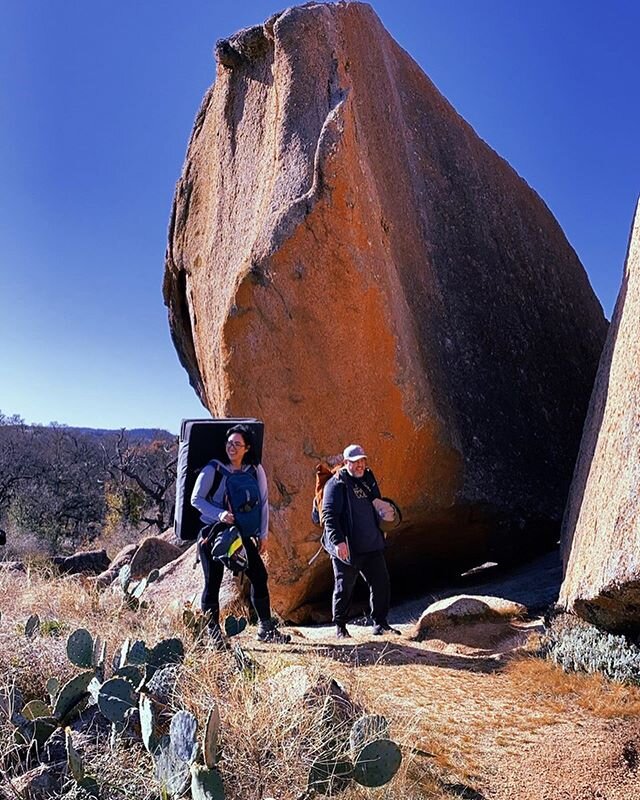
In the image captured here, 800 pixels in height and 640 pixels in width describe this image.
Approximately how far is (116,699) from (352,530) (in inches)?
116

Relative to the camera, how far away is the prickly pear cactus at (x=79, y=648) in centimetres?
366

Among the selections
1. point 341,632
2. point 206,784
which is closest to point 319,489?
point 341,632

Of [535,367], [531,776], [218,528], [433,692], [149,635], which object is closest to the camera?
[531,776]

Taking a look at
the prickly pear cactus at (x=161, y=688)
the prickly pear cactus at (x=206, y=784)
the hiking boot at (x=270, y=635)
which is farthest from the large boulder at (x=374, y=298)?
the prickly pear cactus at (x=206, y=784)

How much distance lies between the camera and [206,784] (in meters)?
2.35

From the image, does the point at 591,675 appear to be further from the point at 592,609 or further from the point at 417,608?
the point at 417,608

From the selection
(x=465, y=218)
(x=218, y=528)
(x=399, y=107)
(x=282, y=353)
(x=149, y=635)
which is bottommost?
(x=149, y=635)

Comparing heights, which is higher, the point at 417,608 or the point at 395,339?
the point at 395,339

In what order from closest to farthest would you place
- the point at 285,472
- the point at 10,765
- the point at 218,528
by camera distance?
the point at 10,765 < the point at 218,528 < the point at 285,472

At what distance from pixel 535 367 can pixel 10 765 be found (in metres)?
7.99

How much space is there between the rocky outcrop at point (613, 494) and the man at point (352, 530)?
5.15 feet

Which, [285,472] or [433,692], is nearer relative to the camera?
[433,692]

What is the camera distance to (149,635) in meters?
4.56

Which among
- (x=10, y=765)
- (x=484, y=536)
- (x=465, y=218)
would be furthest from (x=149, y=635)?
(x=465, y=218)
